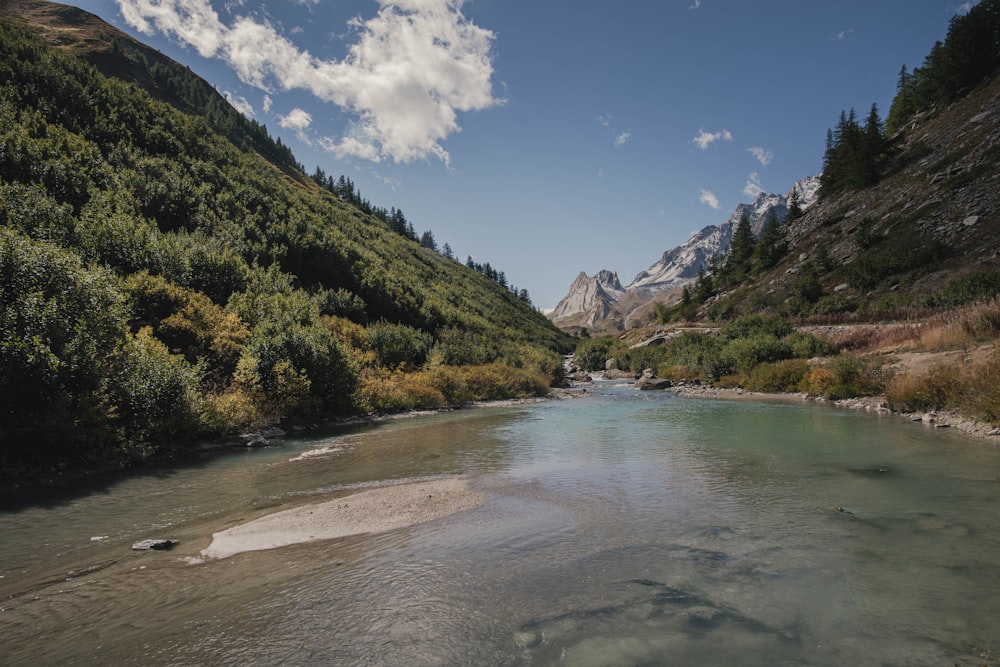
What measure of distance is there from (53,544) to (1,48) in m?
73.2

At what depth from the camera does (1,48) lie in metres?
52.5

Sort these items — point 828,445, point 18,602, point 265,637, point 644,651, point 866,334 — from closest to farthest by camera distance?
1. point 644,651
2. point 265,637
3. point 18,602
4. point 828,445
5. point 866,334

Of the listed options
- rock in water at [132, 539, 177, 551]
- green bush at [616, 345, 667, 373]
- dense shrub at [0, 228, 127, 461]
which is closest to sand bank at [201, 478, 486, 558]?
rock in water at [132, 539, 177, 551]

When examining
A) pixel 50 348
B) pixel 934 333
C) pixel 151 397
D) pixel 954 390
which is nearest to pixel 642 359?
pixel 934 333

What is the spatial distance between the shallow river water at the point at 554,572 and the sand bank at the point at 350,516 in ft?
1.36

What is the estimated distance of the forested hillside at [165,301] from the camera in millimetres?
14633

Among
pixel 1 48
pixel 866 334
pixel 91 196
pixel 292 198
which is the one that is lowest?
pixel 866 334

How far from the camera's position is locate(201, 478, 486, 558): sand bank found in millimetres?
9305

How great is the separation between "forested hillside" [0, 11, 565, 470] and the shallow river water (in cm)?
392

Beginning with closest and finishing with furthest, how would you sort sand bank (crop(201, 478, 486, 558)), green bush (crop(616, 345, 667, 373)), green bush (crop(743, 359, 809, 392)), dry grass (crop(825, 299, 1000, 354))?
sand bank (crop(201, 478, 486, 558)), dry grass (crop(825, 299, 1000, 354)), green bush (crop(743, 359, 809, 392)), green bush (crop(616, 345, 667, 373))

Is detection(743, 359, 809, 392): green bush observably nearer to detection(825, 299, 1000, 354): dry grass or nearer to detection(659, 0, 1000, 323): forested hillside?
detection(825, 299, 1000, 354): dry grass

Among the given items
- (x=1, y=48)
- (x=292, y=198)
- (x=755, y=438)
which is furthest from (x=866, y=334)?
(x=1, y=48)

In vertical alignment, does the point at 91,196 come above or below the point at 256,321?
above

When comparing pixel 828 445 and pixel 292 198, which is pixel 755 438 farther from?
pixel 292 198
